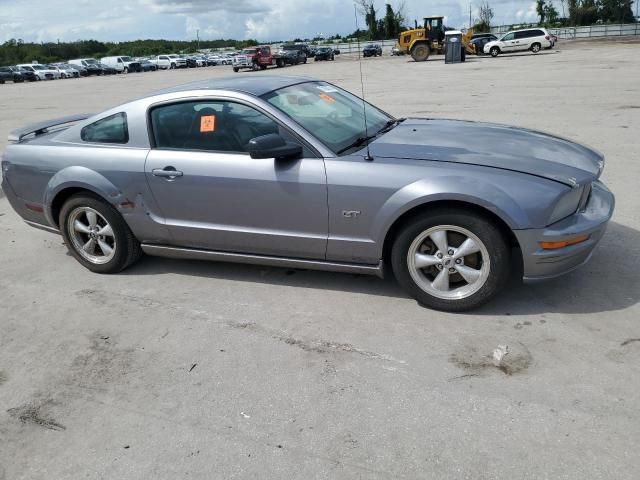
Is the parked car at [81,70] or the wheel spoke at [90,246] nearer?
the wheel spoke at [90,246]

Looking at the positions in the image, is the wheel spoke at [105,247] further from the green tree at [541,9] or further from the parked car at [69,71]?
the green tree at [541,9]

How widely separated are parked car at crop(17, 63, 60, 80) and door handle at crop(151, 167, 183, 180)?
5490cm

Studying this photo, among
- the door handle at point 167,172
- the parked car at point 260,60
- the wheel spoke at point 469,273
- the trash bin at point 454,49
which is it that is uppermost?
the parked car at point 260,60

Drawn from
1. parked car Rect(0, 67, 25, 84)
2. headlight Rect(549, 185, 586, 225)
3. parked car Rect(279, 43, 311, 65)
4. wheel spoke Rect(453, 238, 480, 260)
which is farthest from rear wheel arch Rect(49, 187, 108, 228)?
parked car Rect(0, 67, 25, 84)

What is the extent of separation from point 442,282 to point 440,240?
287 mm

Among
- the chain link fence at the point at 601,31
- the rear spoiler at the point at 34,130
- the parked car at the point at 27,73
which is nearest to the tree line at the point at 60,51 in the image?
the parked car at the point at 27,73

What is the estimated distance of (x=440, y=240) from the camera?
142 inches

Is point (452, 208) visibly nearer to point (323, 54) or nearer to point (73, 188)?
point (73, 188)

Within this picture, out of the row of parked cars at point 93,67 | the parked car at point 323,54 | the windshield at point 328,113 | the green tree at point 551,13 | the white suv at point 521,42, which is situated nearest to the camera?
the windshield at point 328,113

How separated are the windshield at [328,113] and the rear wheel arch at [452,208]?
67 centimetres

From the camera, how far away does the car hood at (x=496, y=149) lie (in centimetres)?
360

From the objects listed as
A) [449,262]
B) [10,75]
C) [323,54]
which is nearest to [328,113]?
[449,262]

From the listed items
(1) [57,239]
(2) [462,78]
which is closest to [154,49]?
(2) [462,78]

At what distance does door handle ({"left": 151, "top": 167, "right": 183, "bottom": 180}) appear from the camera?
4.19 m
